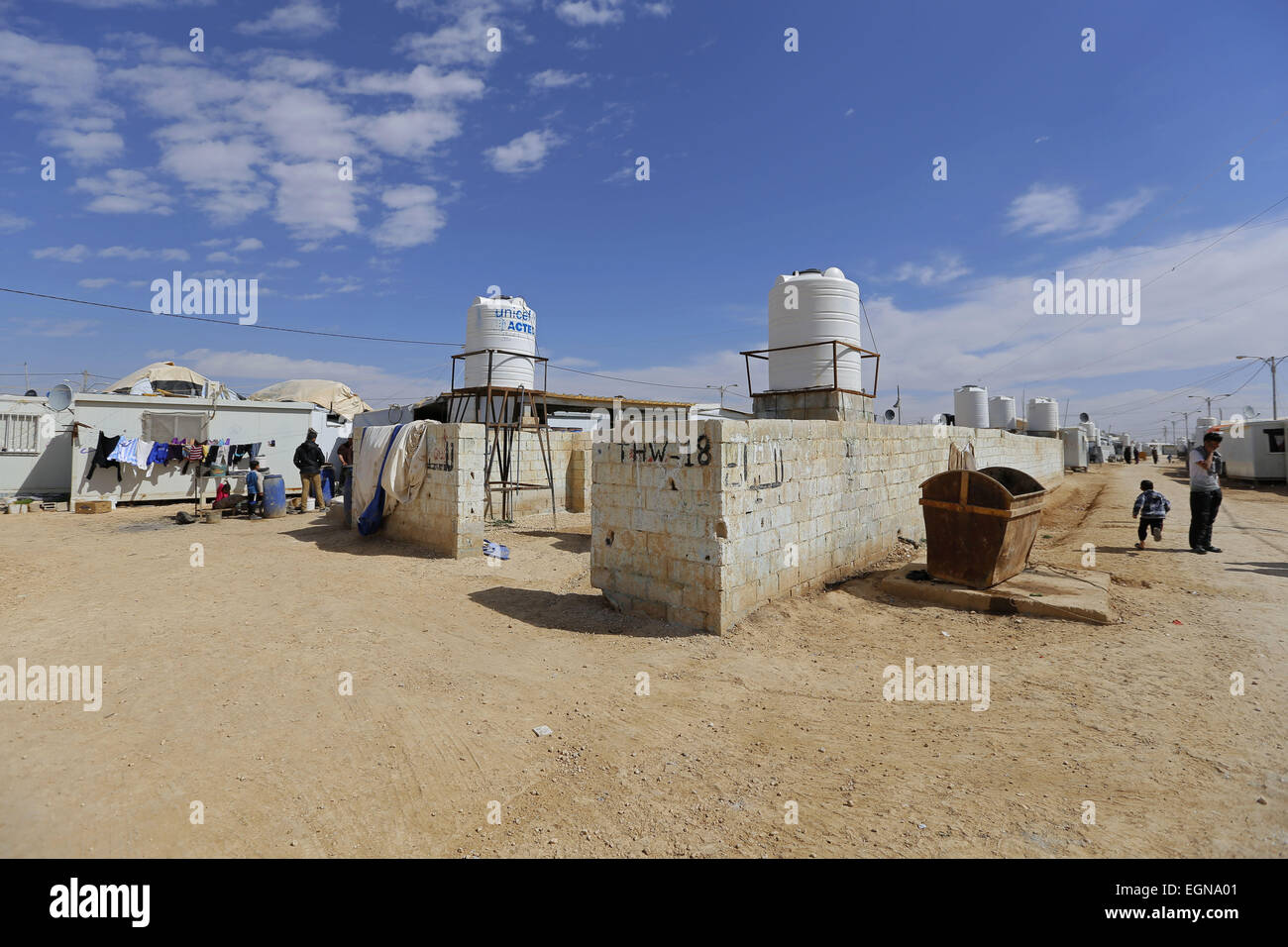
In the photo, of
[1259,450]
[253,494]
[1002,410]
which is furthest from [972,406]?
[253,494]

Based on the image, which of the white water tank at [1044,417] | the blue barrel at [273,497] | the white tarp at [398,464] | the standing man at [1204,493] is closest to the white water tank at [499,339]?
the white tarp at [398,464]

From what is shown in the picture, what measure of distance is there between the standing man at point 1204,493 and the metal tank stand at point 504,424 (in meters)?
11.6

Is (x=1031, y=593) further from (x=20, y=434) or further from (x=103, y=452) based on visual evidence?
(x=20, y=434)

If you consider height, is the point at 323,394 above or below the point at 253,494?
above

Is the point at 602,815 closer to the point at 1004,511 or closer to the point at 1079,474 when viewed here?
the point at 1004,511

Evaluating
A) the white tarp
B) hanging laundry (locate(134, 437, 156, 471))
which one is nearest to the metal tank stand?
the white tarp

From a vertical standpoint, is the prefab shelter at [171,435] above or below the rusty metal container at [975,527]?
above

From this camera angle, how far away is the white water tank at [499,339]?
13359mm

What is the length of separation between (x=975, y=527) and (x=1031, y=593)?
38.7 inches

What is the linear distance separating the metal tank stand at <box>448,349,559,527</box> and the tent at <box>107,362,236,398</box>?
9730 mm

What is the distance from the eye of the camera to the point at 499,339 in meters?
13.4

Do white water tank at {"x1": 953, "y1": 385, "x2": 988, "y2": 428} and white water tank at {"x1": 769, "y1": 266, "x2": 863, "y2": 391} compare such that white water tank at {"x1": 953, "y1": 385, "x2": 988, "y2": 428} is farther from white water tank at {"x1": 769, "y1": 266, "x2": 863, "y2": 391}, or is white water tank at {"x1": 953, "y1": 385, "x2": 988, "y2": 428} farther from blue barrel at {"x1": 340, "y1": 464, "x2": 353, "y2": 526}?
blue barrel at {"x1": 340, "y1": 464, "x2": 353, "y2": 526}

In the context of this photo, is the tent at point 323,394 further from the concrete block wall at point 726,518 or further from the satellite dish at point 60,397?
the concrete block wall at point 726,518
